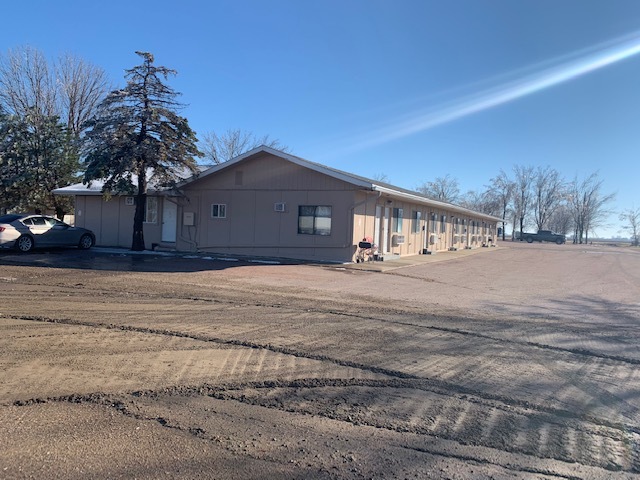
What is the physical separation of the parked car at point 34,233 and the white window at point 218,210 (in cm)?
532

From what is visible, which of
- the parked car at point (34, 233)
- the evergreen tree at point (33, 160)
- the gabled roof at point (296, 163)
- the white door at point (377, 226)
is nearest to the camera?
the parked car at point (34, 233)

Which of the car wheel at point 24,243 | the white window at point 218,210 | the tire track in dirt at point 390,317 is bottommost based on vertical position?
the tire track in dirt at point 390,317

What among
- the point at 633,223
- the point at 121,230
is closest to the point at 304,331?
the point at 121,230

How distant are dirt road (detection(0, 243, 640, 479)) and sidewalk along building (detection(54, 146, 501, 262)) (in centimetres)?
833

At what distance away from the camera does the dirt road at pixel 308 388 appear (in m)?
3.28

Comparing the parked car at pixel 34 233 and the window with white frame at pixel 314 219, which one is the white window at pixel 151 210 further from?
the window with white frame at pixel 314 219

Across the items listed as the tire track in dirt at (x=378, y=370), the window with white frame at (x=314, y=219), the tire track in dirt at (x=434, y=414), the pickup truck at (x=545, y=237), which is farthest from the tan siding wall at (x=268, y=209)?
→ the pickup truck at (x=545, y=237)

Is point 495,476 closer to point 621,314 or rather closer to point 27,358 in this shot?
point 27,358

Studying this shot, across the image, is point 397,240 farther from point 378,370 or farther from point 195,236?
point 378,370

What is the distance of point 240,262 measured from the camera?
16875 mm

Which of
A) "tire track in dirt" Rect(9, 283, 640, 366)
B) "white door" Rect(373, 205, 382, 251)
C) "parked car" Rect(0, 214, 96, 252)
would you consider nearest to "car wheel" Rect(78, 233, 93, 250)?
"parked car" Rect(0, 214, 96, 252)

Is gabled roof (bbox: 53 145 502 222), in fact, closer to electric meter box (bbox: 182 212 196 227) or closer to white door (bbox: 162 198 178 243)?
white door (bbox: 162 198 178 243)

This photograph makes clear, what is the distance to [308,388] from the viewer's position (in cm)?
458

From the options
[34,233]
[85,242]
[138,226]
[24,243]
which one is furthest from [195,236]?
[24,243]
